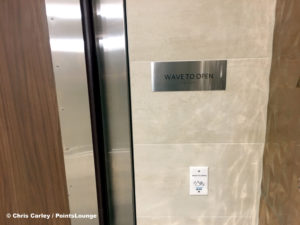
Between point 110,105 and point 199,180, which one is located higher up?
point 110,105

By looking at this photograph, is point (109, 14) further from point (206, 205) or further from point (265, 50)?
point (206, 205)

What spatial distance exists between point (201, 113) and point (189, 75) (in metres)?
0.14

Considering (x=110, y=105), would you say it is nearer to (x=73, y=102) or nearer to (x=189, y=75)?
(x=73, y=102)

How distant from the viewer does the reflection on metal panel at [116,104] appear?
0.63 meters

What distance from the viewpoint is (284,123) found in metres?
0.54

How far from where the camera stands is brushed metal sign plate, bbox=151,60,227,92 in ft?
1.92

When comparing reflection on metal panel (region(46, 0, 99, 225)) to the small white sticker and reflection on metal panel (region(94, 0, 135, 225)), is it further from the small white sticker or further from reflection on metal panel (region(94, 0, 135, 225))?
the small white sticker

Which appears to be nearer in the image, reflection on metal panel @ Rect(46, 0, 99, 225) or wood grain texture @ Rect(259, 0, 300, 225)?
wood grain texture @ Rect(259, 0, 300, 225)

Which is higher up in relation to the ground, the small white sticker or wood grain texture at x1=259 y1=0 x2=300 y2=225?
wood grain texture at x1=259 y1=0 x2=300 y2=225

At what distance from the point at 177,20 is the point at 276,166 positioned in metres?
0.57

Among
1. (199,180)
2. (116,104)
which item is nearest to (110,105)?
(116,104)

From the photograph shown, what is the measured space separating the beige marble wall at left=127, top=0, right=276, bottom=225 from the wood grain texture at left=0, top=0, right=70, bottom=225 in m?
0.34

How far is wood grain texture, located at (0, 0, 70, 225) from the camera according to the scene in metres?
0.66

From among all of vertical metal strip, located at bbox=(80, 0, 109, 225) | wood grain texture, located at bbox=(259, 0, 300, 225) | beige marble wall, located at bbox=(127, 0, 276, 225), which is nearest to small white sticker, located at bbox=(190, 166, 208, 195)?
beige marble wall, located at bbox=(127, 0, 276, 225)
